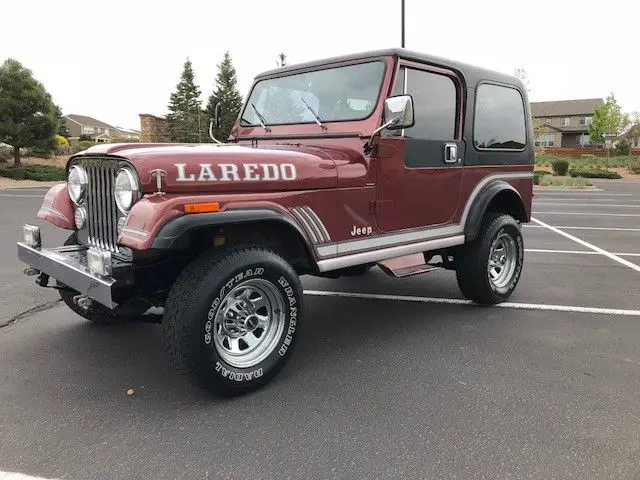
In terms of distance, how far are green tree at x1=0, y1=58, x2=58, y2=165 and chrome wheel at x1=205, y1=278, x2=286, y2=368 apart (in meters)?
26.5

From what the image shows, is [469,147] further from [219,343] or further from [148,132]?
[148,132]

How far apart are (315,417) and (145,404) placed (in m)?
0.98

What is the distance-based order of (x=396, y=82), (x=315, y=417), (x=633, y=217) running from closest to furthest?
(x=315, y=417) < (x=396, y=82) < (x=633, y=217)

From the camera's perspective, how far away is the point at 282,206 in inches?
123

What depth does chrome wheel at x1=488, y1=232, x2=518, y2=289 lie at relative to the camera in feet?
16.6

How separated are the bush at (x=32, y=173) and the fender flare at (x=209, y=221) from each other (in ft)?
82.8

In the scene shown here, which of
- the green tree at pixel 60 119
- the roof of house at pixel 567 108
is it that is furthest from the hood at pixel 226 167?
the roof of house at pixel 567 108

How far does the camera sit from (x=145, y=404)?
293 centimetres

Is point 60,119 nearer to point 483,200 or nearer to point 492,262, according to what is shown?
point 492,262

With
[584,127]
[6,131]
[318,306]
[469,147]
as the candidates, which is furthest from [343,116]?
[584,127]

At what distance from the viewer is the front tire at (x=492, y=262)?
4.65 m

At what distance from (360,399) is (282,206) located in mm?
1238

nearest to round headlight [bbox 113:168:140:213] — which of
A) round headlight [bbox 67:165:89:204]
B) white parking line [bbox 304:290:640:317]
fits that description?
round headlight [bbox 67:165:89:204]

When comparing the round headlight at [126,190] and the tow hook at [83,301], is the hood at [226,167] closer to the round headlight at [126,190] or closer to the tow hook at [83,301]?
the round headlight at [126,190]
